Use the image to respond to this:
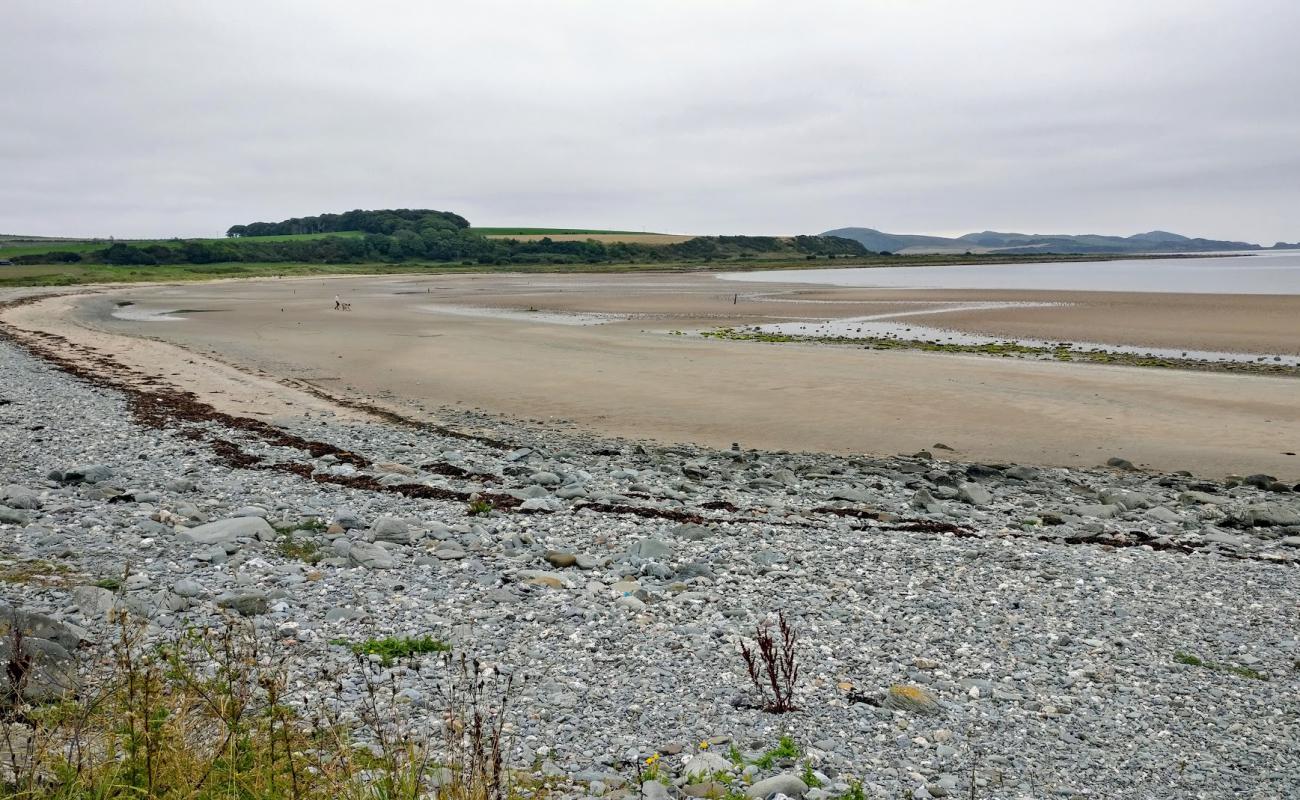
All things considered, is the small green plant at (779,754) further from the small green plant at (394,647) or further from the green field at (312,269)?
the green field at (312,269)

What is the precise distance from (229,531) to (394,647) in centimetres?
428

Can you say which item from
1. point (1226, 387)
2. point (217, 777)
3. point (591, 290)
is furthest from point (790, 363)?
point (591, 290)

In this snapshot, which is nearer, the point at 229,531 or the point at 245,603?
the point at 245,603

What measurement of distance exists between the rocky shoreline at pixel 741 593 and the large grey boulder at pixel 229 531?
0.05 m

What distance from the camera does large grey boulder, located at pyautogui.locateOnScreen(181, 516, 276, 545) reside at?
34.2 ft

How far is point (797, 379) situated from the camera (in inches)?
1093

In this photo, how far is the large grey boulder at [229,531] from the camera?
10438mm

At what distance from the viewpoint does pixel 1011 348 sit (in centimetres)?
3609

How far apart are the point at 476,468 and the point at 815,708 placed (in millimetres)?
10440

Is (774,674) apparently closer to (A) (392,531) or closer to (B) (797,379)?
(A) (392,531)

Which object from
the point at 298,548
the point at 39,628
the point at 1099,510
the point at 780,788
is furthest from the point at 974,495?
the point at 39,628

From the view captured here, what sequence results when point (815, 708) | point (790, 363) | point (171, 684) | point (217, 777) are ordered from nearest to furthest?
point (217, 777) → point (171, 684) → point (815, 708) → point (790, 363)

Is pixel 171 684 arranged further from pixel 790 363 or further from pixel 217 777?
pixel 790 363

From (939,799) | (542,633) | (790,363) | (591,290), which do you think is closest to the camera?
(939,799)
